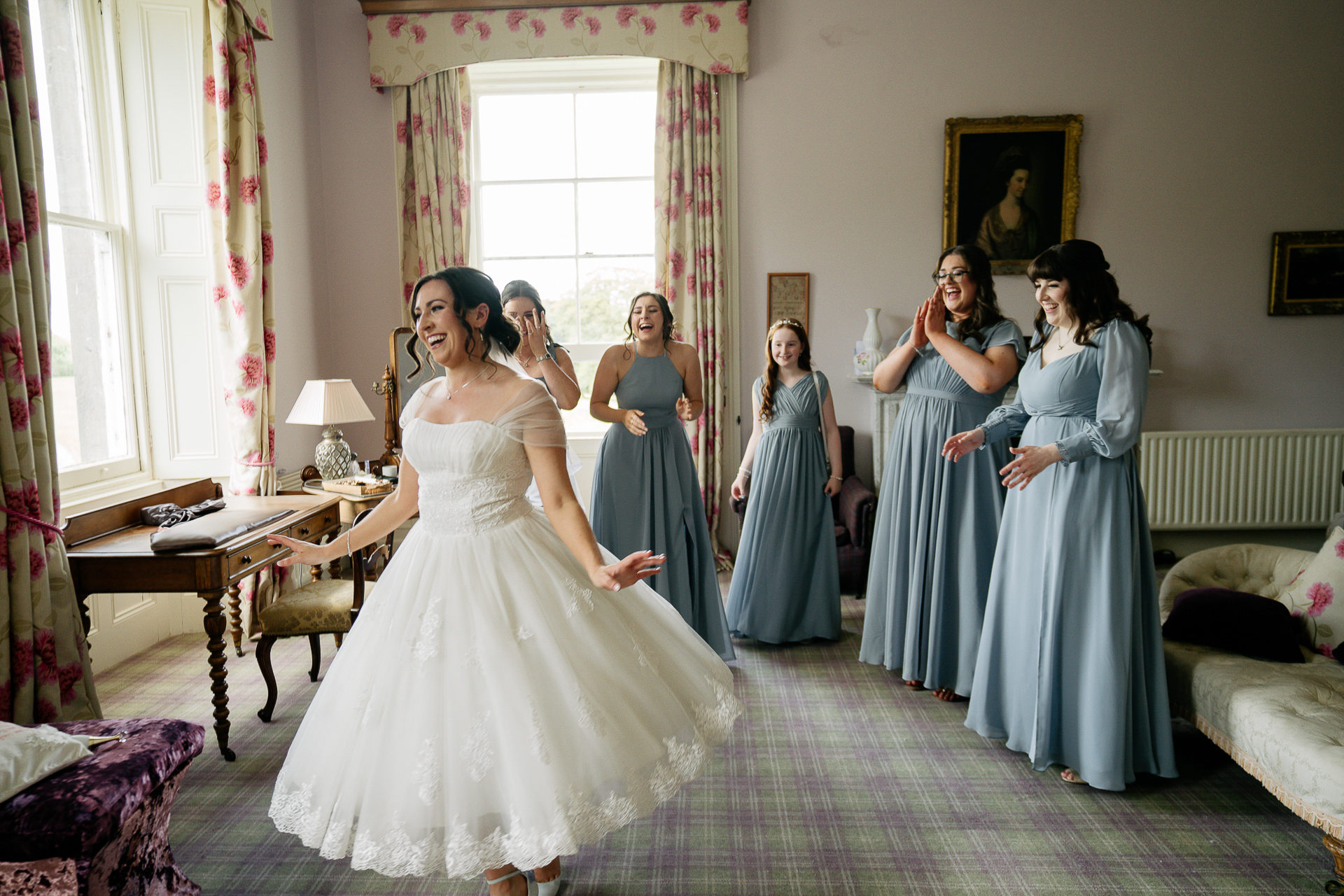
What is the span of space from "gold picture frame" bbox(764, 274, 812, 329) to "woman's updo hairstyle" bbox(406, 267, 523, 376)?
11.0 ft

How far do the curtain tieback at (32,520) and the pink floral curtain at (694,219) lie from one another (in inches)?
130

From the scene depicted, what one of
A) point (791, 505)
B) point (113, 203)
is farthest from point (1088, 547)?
point (113, 203)

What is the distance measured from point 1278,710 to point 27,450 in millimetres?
3553

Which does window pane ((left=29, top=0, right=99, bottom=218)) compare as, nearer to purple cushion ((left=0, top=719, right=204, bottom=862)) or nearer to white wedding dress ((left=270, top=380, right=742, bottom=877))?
purple cushion ((left=0, top=719, right=204, bottom=862))

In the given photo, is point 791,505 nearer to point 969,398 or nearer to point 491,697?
point 969,398

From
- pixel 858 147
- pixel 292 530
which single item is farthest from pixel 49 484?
pixel 858 147

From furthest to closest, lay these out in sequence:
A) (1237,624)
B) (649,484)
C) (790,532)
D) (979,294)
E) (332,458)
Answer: (332,458)
(790,532)
(649,484)
(979,294)
(1237,624)

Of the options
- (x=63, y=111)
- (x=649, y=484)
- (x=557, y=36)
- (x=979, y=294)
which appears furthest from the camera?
(x=557, y=36)

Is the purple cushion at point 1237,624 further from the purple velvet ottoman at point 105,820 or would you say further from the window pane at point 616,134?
the window pane at point 616,134

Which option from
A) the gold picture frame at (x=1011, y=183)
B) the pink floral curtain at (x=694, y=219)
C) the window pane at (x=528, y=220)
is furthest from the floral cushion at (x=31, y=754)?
the gold picture frame at (x=1011, y=183)

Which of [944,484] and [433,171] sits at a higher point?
[433,171]

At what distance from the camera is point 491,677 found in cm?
148

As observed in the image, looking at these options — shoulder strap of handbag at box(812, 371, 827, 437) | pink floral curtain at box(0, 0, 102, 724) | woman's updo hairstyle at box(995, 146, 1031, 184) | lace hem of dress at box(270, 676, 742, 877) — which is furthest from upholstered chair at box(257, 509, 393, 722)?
woman's updo hairstyle at box(995, 146, 1031, 184)

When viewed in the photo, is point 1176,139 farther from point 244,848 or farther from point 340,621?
point 244,848
